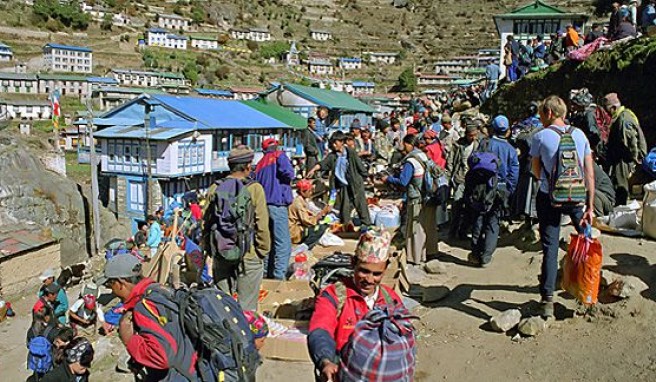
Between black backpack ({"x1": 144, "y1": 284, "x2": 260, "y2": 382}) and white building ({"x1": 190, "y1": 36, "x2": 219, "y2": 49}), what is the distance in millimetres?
91695

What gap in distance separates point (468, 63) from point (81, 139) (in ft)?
171

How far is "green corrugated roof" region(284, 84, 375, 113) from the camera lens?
40688mm

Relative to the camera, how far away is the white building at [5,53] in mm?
69500

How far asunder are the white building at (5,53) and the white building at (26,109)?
35.0 feet

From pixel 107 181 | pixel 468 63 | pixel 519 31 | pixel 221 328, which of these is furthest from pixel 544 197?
pixel 468 63

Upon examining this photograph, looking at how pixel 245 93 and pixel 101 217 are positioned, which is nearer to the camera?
pixel 101 217

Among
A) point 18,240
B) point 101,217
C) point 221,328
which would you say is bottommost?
point 101,217

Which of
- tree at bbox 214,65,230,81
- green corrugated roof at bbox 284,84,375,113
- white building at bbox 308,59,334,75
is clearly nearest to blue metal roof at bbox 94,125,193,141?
green corrugated roof at bbox 284,84,375,113

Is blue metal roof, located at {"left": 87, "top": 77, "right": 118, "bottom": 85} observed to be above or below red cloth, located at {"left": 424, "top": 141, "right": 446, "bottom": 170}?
below

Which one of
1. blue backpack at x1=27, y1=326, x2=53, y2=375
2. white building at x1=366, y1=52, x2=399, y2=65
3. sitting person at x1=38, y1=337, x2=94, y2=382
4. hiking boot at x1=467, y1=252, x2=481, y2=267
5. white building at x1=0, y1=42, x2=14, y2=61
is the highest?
white building at x1=366, y1=52, x2=399, y2=65

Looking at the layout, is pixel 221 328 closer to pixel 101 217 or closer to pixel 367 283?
pixel 367 283

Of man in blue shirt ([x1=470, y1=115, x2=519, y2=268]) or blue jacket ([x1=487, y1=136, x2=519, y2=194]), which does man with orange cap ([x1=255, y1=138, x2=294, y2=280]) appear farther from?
blue jacket ([x1=487, y1=136, x2=519, y2=194])

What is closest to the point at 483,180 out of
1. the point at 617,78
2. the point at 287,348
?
the point at 287,348

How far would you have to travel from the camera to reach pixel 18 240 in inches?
685
